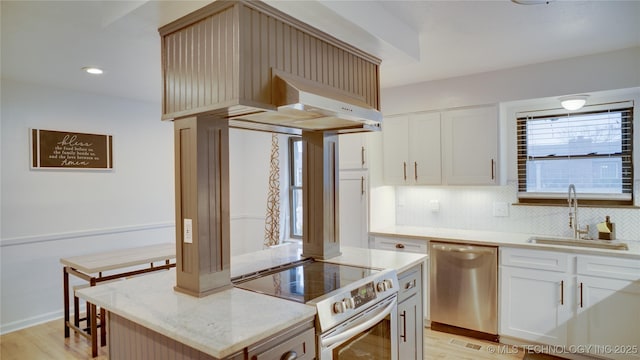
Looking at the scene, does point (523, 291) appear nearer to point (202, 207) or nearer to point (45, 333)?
point (202, 207)

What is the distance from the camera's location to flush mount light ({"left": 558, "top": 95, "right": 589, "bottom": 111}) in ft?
10.4

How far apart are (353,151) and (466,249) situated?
1415mm

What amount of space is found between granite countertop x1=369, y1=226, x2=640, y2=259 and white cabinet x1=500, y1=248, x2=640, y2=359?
5cm

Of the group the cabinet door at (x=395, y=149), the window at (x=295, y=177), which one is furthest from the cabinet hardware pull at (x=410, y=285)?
the window at (x=295, y=177)

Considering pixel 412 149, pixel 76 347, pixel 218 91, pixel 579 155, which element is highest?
pixel 218 91

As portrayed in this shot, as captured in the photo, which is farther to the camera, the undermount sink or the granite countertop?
the undermount sink

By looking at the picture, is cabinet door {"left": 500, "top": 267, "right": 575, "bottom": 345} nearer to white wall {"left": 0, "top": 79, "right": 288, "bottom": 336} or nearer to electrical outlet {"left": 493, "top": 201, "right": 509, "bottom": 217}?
electrical outlet {"left": 493, "top": 201, "right": 509, "bottom": 217}

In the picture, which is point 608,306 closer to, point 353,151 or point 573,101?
point 573,101

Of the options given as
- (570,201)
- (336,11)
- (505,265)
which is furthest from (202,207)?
(570,201)

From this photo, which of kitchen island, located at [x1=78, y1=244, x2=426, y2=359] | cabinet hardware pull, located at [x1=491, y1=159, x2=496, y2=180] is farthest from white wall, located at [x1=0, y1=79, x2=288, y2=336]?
cabinet hardware pull, located at [x1=491, y1=159, x2=496, y2=180]

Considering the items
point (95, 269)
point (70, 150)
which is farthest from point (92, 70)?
point (95, 269)

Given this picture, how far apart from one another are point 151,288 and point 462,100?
304cm

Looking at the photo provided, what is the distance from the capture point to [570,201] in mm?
3359

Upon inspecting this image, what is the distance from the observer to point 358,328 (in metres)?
1.85
